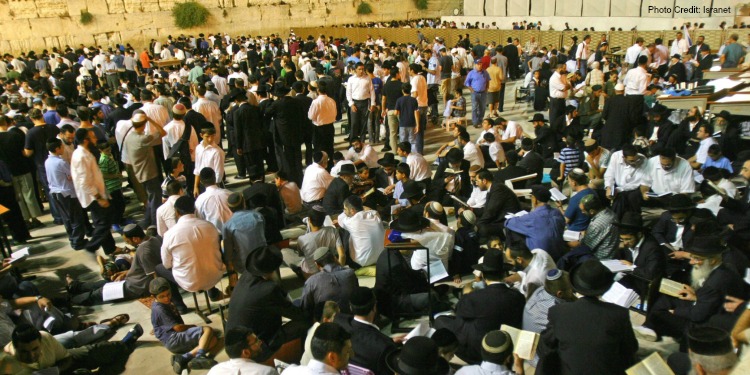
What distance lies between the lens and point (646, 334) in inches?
199

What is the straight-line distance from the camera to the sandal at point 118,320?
585 centimetres

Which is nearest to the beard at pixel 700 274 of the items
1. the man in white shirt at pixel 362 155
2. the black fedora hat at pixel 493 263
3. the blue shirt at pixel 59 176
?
the black fedora hat at pixel 493 263

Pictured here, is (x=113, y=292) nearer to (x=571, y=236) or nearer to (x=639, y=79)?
(x=571, y=236)

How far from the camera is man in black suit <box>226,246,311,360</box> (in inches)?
182

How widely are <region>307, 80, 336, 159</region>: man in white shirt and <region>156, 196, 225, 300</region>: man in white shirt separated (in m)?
4.32

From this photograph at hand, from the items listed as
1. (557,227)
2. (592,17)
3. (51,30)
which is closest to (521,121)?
(557,227)

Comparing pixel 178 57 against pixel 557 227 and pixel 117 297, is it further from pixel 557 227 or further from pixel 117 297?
pixel 557 227

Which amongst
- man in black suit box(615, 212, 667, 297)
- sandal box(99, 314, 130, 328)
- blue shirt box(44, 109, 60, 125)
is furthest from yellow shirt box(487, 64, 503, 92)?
sandal box(99, 314, 130, 328)

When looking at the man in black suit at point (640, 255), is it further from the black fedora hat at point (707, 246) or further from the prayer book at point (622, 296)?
the black fedora hat at point (707, 246)

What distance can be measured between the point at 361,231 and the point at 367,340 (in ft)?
7.44

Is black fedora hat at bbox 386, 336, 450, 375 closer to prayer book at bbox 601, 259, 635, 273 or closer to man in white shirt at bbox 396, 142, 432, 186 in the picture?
prayer book at bbox 601, 259, 635, 273

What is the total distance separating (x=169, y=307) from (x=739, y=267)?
5330 mm

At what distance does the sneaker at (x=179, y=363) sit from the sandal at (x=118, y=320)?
1.15 m

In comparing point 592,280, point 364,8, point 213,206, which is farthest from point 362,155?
point 364,8
